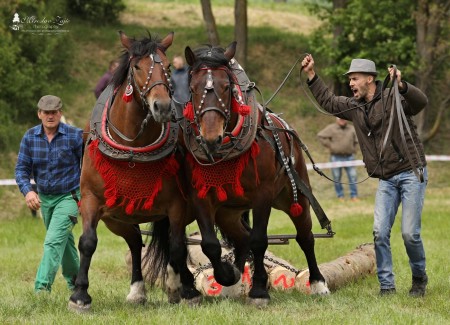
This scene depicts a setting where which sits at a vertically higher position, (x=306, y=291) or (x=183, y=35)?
(x=306, y=291)

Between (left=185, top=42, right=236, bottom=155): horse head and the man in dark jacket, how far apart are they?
3.84ft

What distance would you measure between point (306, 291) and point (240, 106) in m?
2.36

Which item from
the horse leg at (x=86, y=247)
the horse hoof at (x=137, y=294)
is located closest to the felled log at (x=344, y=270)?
the horse hoof at (x=137, y=294)

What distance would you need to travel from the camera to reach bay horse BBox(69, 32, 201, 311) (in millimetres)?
7336

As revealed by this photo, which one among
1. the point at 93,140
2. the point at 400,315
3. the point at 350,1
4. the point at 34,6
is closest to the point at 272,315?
the point at 400,315

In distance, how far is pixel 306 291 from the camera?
29.4 ft

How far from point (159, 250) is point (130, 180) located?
1.42m

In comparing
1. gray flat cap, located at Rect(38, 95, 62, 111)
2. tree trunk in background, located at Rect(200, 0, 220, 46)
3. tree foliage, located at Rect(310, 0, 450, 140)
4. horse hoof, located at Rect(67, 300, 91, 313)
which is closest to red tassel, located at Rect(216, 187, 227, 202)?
horse hoof, located at Rect(67, 300, 91, 313)

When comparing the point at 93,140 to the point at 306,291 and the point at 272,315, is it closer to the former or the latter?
the point at 272,315

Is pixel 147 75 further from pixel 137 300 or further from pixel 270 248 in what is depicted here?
pixel 270 248

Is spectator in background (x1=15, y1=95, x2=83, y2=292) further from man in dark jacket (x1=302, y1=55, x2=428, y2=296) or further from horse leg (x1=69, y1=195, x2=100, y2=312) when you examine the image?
man in dark jacket (x1=302, y1=55, x2=428, y2=296)

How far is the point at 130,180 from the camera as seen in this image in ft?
24.5

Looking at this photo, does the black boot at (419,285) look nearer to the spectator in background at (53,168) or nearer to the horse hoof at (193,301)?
the horse hoof at (193,301)

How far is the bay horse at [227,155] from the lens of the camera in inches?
288
